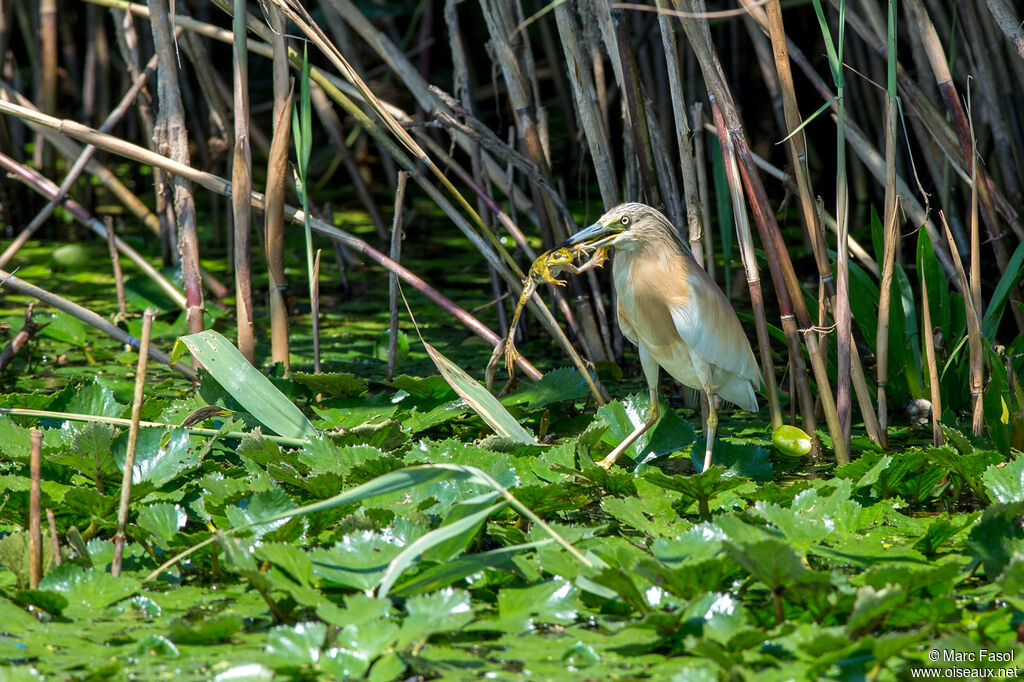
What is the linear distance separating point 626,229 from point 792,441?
736 millimetres

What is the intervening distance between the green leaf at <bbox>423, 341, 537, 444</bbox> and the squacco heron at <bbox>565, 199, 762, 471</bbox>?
28 cm

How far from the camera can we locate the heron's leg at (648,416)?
2848mm

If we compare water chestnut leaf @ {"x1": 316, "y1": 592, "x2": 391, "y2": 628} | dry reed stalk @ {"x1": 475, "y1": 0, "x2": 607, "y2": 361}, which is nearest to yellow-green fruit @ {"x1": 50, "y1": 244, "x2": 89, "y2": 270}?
dry reed stalk @ {"x1": 475, "y1": 0, "x2": 607, "y2": 361}

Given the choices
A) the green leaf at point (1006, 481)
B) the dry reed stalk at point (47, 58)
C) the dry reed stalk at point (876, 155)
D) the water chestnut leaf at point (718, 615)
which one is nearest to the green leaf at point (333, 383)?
the water chestnut leaf at point (718, 615)

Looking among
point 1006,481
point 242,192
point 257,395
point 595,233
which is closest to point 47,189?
point 242,192

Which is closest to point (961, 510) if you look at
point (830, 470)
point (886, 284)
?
point (830, 470)

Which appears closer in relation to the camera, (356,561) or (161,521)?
(356,561)

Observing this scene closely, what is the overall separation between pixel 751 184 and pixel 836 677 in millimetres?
1331

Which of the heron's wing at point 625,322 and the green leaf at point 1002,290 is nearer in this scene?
the green leaf at point 1002,290

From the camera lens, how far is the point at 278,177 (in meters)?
2.93

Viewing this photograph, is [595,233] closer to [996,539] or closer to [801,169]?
[801,169]

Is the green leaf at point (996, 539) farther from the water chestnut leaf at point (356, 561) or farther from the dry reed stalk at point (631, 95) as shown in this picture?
the dry reed stalk at point (631, 95)

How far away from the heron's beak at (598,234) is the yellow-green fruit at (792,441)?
2.31 ft

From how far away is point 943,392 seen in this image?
3.08m
